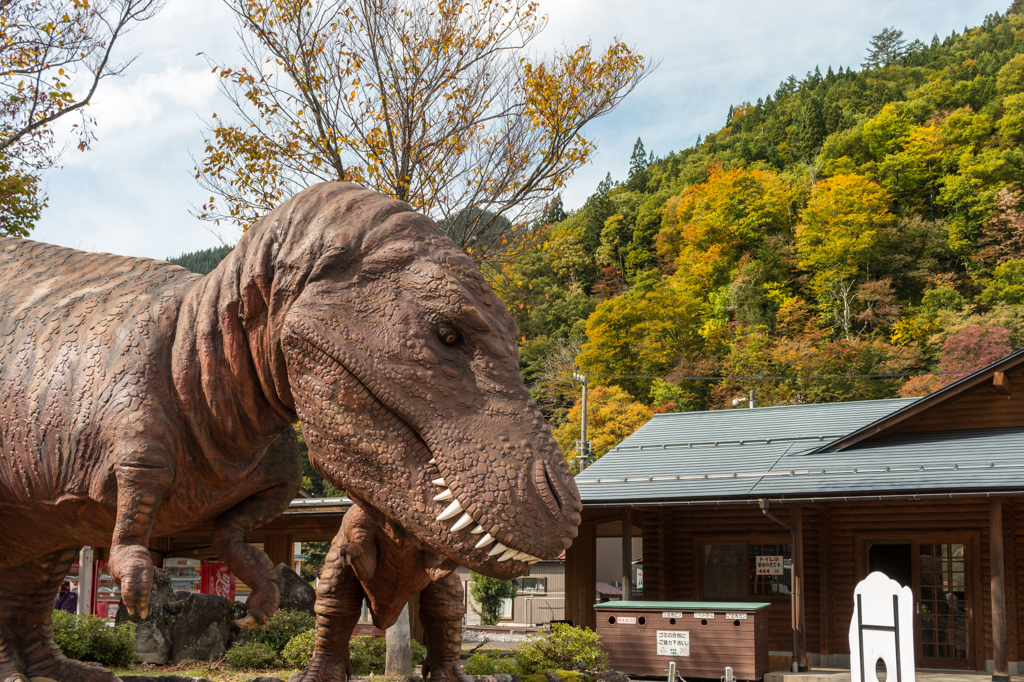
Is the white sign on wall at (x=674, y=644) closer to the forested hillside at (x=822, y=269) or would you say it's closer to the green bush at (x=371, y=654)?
the green bush at (x=371, y=654)

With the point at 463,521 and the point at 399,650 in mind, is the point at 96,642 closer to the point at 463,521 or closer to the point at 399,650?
the point at 399,650

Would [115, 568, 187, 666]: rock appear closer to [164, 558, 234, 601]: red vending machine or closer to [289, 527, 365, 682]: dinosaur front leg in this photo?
[164, 558, 234, 601]: red vending machine

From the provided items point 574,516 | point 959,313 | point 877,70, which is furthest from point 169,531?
point 877,70

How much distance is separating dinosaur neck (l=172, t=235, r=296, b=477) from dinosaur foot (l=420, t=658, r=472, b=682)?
1.39 m

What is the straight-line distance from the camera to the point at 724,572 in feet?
56.0

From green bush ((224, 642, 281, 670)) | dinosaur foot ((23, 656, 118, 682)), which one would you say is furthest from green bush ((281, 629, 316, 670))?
dinosaur foot ((23, 656, 118, 682))

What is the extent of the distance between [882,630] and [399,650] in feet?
20.7

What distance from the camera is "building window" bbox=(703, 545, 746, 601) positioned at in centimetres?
1688

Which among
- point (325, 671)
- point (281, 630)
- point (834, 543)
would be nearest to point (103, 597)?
point (281, 630)

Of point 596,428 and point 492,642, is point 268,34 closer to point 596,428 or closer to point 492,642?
point 492,642

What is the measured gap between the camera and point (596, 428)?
4000 cm

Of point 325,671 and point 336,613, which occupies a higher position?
point 336,613

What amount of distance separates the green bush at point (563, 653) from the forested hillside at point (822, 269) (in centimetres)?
2470

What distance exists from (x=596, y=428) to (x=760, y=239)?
1895cm
